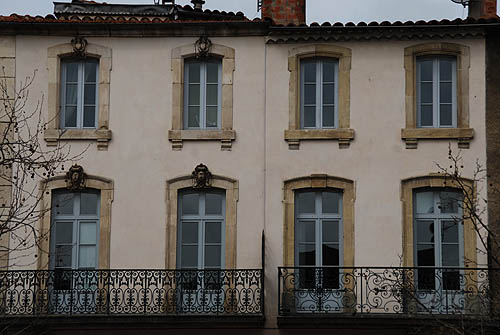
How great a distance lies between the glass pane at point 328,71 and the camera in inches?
819

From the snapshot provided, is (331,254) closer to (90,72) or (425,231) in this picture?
(425,231)

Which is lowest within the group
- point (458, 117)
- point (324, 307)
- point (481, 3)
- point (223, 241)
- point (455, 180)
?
point (324, 307)

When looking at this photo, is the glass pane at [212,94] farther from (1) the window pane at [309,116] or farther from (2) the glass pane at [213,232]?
(2) the glass pane at [213,232]

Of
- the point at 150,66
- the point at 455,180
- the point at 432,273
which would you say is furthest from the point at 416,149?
the point at 150,66

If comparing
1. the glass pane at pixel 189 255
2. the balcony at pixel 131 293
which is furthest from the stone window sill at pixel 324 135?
the glass pane at pixel 189 255

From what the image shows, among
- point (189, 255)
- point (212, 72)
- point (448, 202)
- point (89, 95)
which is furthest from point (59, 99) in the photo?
point (448, 202)

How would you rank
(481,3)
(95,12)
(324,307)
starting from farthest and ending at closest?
(95,12) < (481,3) < (324,307)

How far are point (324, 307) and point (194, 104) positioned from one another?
4.91m

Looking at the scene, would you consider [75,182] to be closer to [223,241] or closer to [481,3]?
[223,241]

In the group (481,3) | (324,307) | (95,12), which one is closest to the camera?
(324,307)

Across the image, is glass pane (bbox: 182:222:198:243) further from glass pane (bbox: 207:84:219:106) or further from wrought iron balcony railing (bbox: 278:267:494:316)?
glass pane (bbox: 207:84:219:106)

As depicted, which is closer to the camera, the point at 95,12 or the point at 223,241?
the point at 223,241

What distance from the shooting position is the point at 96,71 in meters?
21.1

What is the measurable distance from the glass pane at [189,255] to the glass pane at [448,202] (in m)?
5.02
